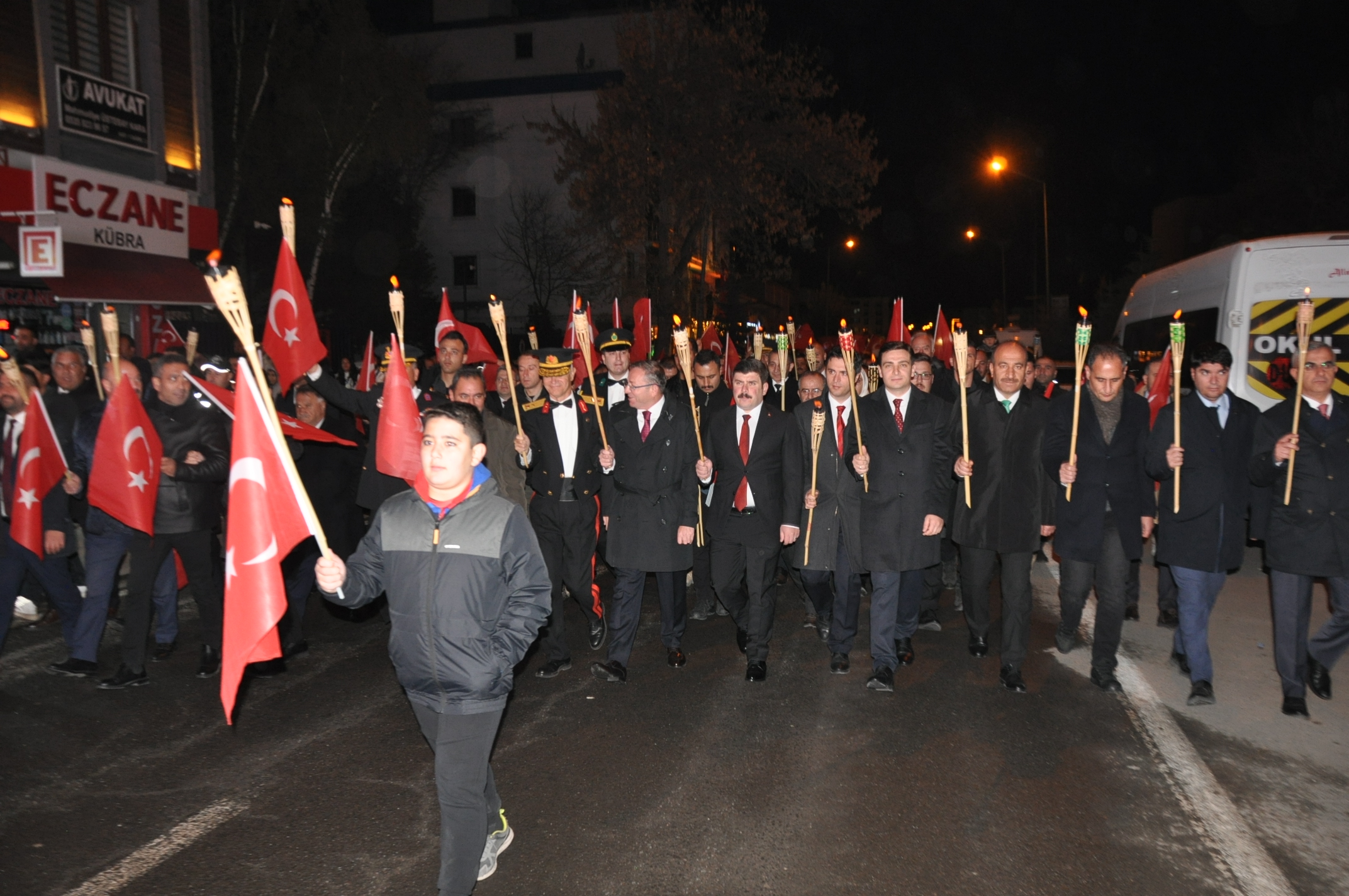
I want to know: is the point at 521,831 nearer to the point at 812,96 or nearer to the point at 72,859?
the point at 72,859

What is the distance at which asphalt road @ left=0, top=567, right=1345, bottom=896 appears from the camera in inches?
158

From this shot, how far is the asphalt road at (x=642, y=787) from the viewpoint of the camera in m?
4.01

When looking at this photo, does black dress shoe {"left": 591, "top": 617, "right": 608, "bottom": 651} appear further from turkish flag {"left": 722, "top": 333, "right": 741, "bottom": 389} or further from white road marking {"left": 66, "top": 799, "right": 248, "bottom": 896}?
turkish flag {"left": 722, "top": 333, "right": 741, "bottom": 389}

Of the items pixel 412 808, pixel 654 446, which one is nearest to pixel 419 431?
pixel 654 446

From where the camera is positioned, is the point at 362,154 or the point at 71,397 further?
the point at 362,154

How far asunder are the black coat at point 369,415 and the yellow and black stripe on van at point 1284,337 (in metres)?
8.32

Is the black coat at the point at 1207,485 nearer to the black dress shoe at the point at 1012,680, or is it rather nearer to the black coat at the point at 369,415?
the black dress shoe at the point at 1012,680

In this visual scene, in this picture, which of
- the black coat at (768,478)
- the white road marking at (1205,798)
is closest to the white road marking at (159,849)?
the black coat at (768,478)

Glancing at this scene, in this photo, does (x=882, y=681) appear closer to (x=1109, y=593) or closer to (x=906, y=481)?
(x=906, y=481)

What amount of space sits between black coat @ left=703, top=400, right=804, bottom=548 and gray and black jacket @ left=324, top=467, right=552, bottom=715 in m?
3.10

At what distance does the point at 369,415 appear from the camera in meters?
7.32

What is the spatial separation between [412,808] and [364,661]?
252 centimetres

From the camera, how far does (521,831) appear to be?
440 centimetres

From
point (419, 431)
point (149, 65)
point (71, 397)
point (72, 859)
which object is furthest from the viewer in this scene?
point (149, 65)
